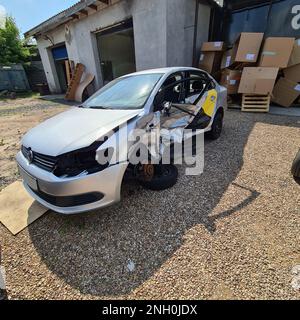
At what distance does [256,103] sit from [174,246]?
234 inches

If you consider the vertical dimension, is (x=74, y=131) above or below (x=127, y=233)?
above

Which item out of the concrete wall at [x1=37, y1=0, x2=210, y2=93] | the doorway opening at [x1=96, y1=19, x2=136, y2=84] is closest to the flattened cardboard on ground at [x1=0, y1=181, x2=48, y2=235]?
the concrete wall at [x1=37, y1=0, x2=210, y2=93]

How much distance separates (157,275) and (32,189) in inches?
59.7

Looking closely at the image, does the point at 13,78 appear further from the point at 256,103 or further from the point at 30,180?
the point at 30,180

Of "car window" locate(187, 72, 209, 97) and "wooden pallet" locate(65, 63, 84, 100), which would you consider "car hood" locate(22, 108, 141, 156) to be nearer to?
"car window" locate(187, 72, 209, 97)

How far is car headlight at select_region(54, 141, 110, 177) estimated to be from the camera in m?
1.77

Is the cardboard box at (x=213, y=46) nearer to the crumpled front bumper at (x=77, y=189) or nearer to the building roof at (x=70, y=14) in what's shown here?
the building roof at (x=70, y=14)

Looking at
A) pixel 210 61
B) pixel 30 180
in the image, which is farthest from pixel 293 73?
pixel 30 180

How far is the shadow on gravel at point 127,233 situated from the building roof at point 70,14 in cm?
807

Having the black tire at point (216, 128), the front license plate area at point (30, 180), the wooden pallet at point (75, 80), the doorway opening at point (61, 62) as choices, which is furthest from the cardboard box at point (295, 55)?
the doorway opening at point (61, 62)

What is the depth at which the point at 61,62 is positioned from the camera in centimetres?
1376

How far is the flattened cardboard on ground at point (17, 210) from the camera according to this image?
7.13 ft
